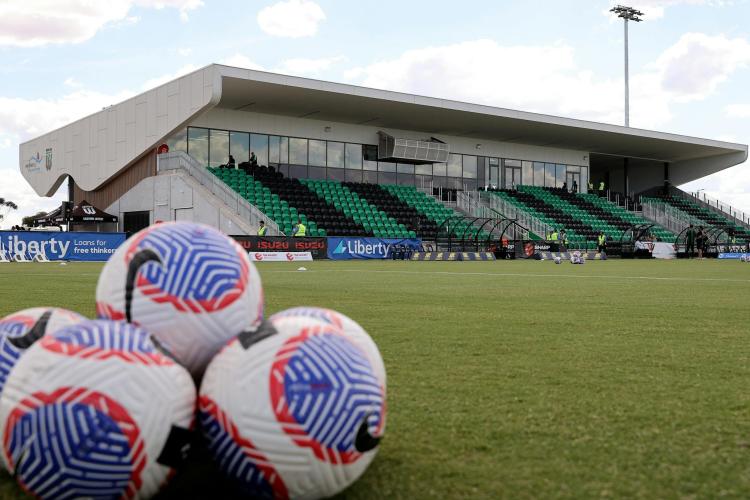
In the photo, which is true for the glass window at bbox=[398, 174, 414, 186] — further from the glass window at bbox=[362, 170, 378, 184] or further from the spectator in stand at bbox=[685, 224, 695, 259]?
the spectator in stand at bbox=[685, 224, 695, 259]

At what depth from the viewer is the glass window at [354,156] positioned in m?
43.2

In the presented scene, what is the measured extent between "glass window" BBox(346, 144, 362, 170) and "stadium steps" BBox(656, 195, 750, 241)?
2664 centimetres

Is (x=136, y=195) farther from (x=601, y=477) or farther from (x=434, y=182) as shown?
(x=601, y=477)

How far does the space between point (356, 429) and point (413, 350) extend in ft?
10.8

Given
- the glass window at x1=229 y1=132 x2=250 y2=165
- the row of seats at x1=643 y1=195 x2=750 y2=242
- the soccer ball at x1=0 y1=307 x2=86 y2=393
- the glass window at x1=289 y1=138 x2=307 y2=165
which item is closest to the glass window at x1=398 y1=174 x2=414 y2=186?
the glass window at x1=289 y1=138 x2=307 y2=165

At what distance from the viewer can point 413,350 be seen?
5.71 metres

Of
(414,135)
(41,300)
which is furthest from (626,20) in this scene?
(41,300)

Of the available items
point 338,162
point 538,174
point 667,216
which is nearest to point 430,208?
point 338,162

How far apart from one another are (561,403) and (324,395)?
1.85 m

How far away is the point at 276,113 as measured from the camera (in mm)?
40156

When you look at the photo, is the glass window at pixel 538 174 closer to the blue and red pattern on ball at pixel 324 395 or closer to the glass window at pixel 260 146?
the glass window at pixel 260 146

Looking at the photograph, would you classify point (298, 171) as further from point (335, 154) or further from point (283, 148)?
point (335, 154)

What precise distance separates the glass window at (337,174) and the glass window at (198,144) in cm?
751

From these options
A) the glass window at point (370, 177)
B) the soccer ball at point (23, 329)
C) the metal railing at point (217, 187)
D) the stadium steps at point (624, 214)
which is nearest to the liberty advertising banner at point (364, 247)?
the metal railing at point (217, 187)
